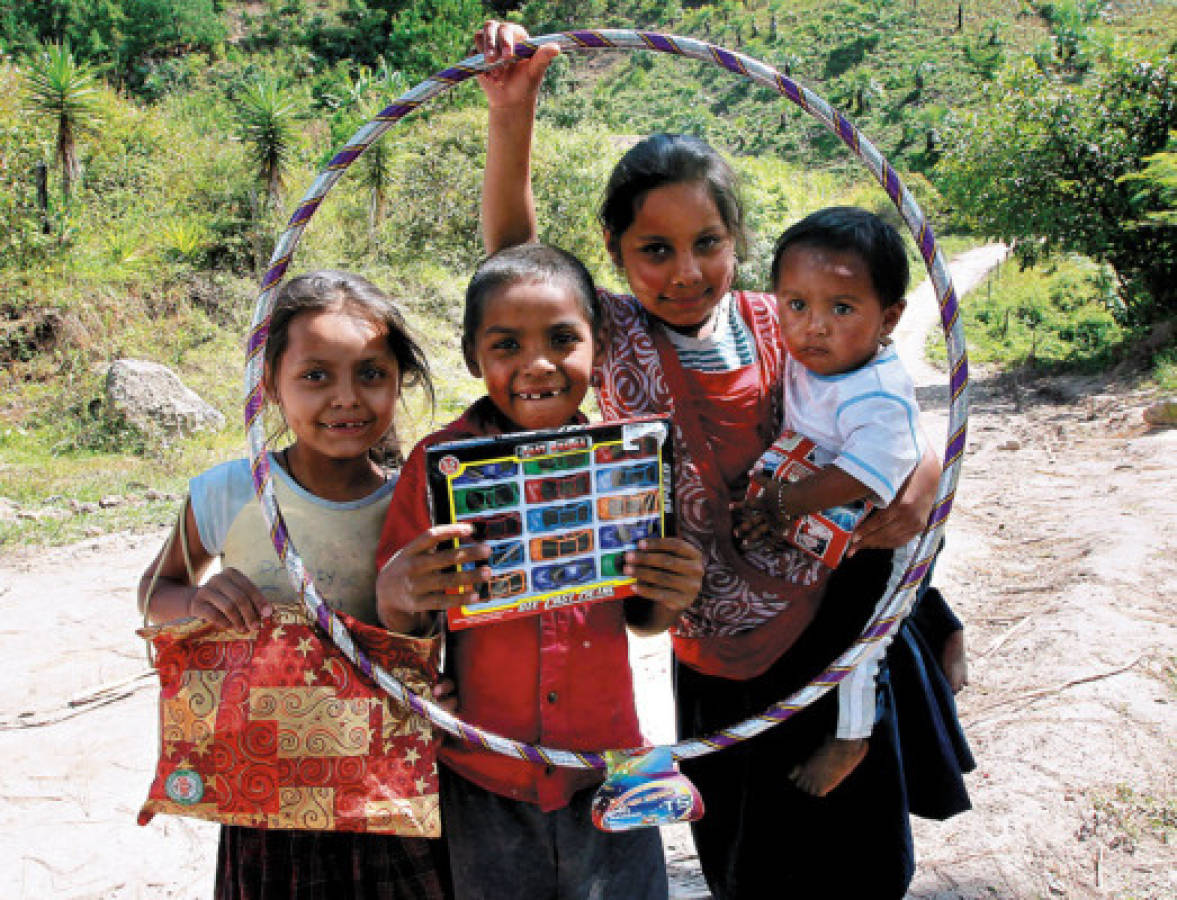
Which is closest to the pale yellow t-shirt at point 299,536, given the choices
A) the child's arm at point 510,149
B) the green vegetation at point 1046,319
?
the child's arm at point 510,149

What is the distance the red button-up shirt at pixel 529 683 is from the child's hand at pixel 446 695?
19 mm

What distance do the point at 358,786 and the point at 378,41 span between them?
165 ft

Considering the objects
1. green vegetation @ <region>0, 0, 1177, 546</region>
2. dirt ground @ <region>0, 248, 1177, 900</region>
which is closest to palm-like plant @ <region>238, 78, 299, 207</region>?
green vegetation @ <region>0, 0, 1177, 546</region>

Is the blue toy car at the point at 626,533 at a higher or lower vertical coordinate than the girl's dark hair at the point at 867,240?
lower

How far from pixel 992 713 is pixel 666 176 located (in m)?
3.35

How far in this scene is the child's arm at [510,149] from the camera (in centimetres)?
214

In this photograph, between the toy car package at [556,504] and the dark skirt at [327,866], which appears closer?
the toy car package at [556,504]

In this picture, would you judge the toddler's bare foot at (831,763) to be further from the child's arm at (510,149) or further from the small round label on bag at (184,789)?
the child's arm at (510,149)

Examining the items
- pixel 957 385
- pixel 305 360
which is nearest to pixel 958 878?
pixel 957 385

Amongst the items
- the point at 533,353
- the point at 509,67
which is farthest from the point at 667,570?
the point at 509,67

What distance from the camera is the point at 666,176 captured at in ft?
6.63

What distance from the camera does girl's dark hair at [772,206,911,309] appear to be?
6.33 feet

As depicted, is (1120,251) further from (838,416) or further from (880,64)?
(880,64)

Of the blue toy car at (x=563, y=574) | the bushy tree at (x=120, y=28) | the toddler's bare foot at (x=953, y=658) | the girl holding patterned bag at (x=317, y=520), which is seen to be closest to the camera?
the blue toy car at (x=563, y=574)
